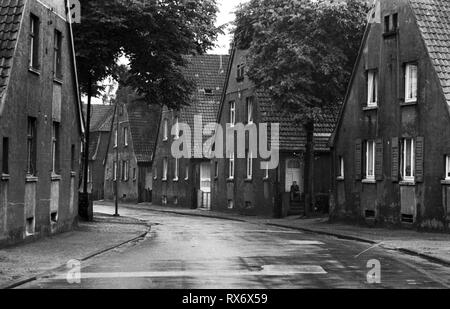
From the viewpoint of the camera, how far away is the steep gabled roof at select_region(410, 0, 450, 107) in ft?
99.7

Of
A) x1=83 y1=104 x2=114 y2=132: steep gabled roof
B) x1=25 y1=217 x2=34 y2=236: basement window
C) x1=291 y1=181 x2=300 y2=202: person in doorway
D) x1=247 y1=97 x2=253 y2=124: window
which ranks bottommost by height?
x1=25 y1=217 x2=34 y2=236: basement window

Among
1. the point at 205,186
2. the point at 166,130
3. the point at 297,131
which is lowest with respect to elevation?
the point at 205,186

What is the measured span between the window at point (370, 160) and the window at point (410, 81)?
138 inches

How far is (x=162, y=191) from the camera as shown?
7088 centimetres

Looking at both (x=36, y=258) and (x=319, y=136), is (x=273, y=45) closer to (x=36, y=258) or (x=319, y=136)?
(x=319, y=136)

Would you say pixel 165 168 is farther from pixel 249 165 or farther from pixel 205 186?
pixel 249 165

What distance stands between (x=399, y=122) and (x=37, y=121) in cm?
1419

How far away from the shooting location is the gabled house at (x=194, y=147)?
63.4m

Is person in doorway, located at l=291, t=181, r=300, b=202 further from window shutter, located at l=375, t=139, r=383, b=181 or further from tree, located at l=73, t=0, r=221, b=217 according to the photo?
window shutter, located at l=375, t=139, r=383, b=181

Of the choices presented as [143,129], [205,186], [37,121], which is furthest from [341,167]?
[143,129]

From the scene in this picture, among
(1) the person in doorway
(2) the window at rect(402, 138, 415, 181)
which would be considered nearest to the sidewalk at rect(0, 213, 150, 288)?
(2) the window at rect(402, 138, 415, 181)

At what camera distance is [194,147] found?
63.8 m

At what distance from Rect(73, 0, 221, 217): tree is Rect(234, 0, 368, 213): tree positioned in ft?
11.0

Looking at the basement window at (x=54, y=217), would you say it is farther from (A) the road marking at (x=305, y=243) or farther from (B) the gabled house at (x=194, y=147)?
(B) the gabled house at (x=194, y=147)
